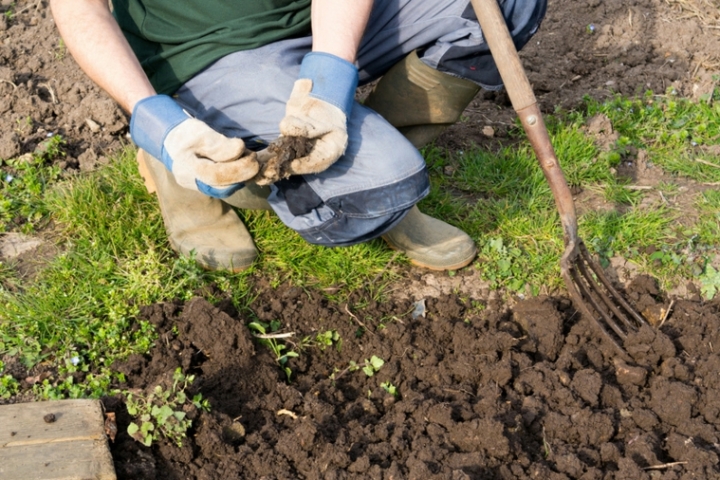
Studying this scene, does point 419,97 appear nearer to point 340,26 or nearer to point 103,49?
point 340,26

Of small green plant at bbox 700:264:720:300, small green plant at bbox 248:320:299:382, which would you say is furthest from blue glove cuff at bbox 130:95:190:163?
small green plant at bbox 700:264:720:300

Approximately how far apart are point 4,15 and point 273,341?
266 cm

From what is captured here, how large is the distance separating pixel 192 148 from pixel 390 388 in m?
1.02

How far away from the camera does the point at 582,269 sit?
2.79 meters

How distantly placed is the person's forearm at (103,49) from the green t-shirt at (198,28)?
0.21 metres

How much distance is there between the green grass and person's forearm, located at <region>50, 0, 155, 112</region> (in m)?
0.71

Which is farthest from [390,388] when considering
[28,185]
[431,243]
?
[28,185]

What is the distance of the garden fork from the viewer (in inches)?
102

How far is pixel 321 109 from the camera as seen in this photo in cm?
247

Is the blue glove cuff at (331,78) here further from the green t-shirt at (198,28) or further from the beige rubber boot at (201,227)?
the beige rubber boot at (201,227)

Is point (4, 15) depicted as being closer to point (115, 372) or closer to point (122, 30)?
point (122, 30)

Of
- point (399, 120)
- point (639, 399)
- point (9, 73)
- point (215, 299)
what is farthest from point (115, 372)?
point (9, 73)

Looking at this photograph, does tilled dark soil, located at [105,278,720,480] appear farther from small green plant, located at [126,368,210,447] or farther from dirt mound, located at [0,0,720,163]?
dirt mound, located at [0,0,720,163]

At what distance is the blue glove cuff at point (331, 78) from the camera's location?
2520 mm
